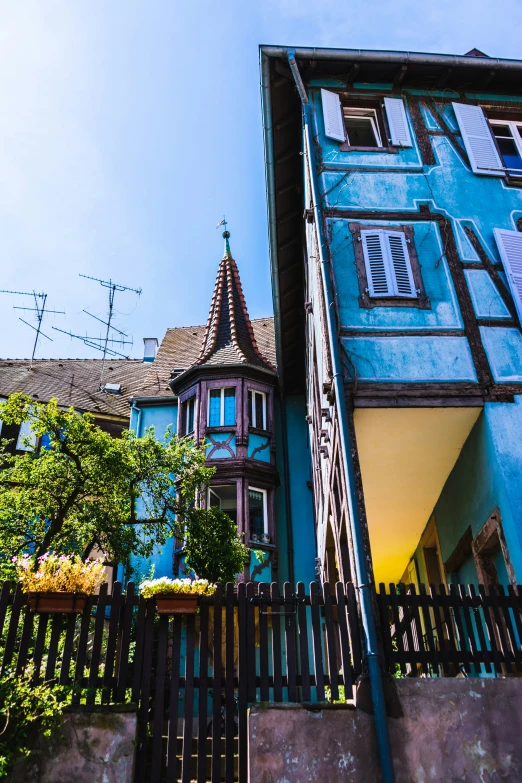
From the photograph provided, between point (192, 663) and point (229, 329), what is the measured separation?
14938mm

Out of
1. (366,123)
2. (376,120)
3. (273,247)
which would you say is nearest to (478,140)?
(376,120)

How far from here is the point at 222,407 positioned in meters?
18.6

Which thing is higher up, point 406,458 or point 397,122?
point 397,122

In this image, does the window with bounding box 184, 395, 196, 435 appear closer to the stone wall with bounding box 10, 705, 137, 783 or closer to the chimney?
the chimney

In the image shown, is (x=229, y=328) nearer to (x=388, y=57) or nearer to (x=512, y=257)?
(x=388, y=57)

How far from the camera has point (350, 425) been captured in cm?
827

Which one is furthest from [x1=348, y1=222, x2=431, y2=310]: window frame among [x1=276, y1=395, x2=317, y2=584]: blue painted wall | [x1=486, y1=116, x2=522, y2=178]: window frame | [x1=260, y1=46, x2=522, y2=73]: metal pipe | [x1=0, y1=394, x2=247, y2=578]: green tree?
[x1=276, y1=395, x2=317, y2=584]: blue painted wall

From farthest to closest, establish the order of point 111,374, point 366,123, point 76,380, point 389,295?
1. point 111,374
2. point 76,380
3. point 366,123
4. point 389,295

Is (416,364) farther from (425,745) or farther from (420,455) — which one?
(425,745)

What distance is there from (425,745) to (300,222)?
1057 cm

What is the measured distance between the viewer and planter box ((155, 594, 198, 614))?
6.52 m

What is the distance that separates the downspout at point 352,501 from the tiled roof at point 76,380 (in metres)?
12.8

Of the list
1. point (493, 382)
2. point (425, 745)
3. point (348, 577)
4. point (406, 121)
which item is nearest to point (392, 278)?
point (493, 382)

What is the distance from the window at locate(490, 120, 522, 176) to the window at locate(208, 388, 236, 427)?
960 cm
